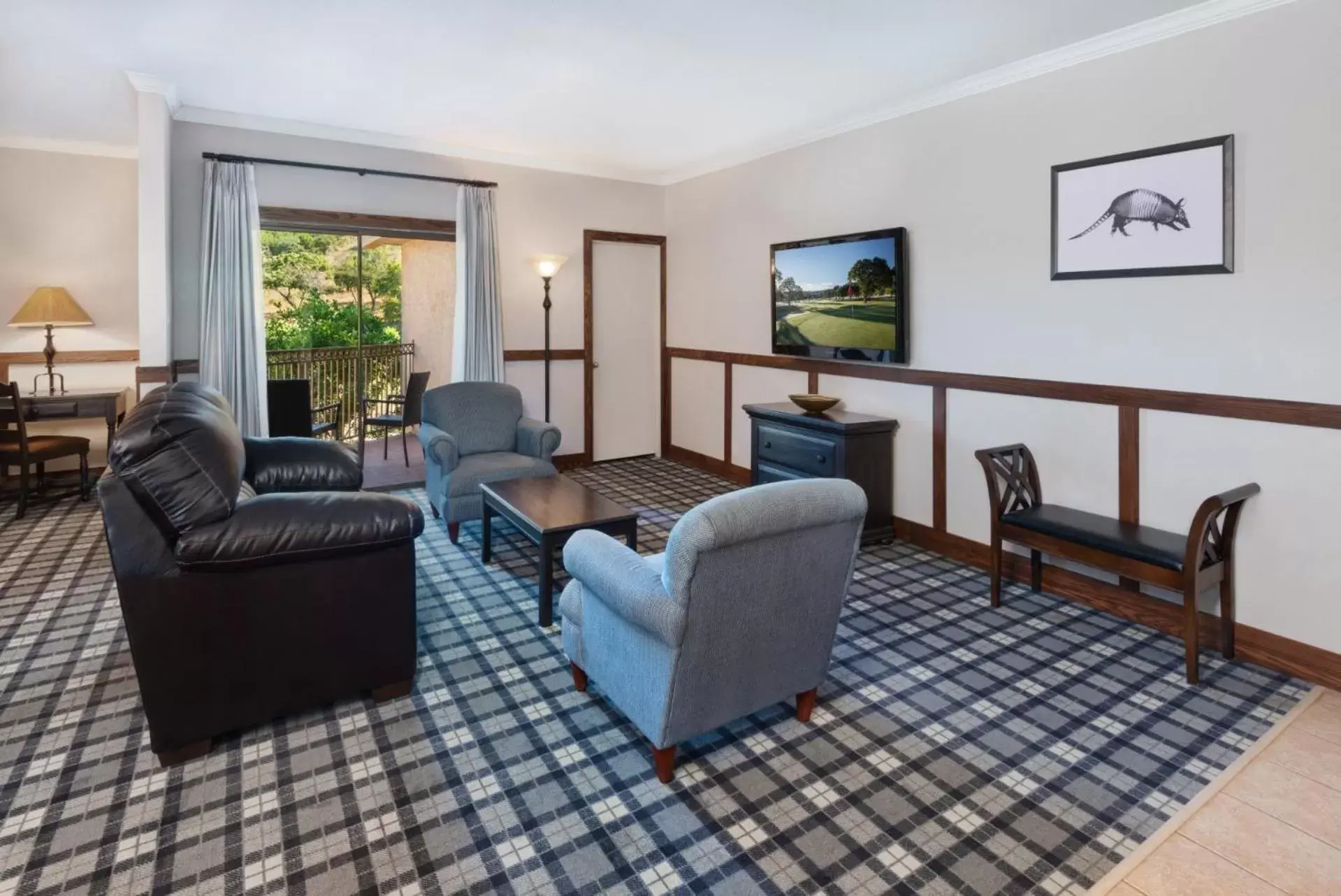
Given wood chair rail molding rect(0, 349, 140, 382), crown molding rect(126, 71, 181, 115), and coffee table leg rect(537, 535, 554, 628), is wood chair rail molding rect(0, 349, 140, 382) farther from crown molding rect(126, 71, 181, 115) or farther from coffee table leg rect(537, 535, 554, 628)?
coffee table leg rect(537, 535, 554, 628)

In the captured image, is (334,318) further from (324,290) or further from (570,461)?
(570,461)


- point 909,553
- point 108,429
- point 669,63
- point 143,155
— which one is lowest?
point 909,553

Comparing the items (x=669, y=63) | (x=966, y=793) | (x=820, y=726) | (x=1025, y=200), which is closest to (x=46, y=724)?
(x=820, y=726)

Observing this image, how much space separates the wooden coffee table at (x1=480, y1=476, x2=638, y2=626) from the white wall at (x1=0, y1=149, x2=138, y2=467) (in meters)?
3.61

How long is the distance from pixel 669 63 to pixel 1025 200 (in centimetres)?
194

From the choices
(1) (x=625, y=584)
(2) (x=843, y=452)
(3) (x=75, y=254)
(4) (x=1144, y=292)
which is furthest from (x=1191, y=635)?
(3) (x=75, y=254)

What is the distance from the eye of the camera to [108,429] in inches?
207

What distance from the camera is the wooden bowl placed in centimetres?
474

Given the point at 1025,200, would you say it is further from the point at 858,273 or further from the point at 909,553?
the point at 909,553

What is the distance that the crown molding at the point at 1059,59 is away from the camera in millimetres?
2969

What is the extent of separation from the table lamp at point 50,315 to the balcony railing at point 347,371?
4.33ft

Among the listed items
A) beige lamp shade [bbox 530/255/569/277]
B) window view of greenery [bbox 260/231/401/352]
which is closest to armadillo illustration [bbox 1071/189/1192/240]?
beige lamp shade [bbox 530/255/569/277]

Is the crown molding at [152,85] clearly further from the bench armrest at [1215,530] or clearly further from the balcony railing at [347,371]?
the bench armrest at [1215,530]

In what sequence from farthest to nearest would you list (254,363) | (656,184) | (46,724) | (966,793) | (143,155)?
(656,184) < (254,363) < (143,155) < (46,724) < (966,793)
